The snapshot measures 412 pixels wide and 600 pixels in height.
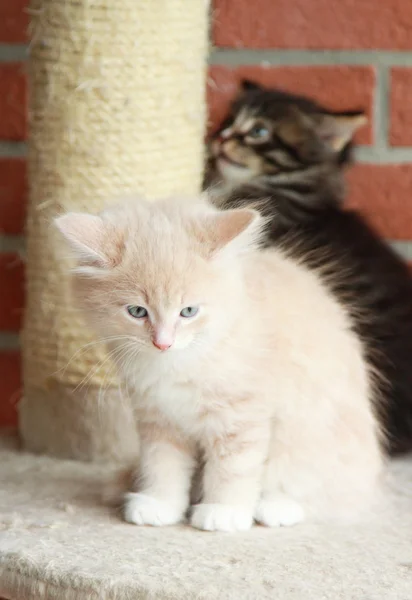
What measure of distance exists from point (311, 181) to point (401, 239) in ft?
0.74

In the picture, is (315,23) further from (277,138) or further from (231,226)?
(231,226)

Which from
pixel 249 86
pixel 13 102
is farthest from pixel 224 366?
pixel 13 102

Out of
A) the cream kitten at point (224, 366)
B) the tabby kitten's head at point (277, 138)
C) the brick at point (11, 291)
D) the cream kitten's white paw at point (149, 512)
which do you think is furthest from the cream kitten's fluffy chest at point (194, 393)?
the brick at point (11, 291)

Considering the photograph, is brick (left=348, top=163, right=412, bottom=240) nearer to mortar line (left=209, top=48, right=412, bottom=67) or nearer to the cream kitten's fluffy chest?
mortar line (left=209, top=48, right=412, bottom=67)

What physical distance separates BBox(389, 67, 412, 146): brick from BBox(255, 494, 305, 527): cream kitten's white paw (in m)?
0.78

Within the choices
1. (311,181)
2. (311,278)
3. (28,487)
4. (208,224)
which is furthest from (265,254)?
(28,487)

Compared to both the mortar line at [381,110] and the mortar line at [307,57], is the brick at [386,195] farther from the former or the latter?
the mortar line at [307,57]

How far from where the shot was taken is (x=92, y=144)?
56.9 inches

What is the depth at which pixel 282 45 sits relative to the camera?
1.76 m

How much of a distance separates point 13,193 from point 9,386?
400 mm

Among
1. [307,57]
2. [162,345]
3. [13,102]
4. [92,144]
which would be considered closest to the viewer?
[162,345]

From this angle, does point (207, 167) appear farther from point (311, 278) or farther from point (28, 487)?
point (28, 487)

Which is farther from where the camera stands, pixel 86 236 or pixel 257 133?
pixel 257 133

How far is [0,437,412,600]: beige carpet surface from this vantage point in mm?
1023
